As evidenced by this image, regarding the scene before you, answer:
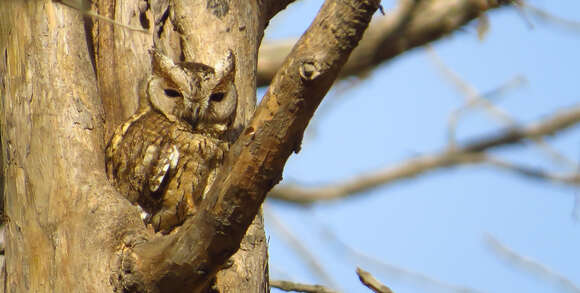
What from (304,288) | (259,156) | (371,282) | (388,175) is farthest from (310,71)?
(388,175)

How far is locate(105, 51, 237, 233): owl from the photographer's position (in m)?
→ 3.51

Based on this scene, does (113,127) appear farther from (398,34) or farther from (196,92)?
(398,34)

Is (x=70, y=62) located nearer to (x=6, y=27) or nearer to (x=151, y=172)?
(x=6, y=27)

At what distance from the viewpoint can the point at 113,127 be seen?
11.6ft

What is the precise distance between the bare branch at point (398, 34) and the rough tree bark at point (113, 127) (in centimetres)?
240

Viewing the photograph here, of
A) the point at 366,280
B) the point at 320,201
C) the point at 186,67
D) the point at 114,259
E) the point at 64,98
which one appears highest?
the point at 320,201

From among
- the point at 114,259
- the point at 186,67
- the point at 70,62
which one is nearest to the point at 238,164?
the point at 114,259

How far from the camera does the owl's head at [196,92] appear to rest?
144 inches

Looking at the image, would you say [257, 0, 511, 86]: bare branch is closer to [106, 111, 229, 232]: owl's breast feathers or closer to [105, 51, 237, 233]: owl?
[105, 51, 237, 233]: owl

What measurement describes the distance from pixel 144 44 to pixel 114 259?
1.19 m

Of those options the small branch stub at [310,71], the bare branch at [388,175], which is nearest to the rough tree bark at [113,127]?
the small branch stub at [310,71]

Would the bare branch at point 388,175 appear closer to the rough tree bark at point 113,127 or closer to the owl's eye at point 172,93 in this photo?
the owl's eye at point 172,93

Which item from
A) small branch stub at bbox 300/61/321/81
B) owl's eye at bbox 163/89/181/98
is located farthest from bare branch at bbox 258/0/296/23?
small branch stub at bbox 300/61/321/81

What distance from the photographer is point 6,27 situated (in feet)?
10.8
